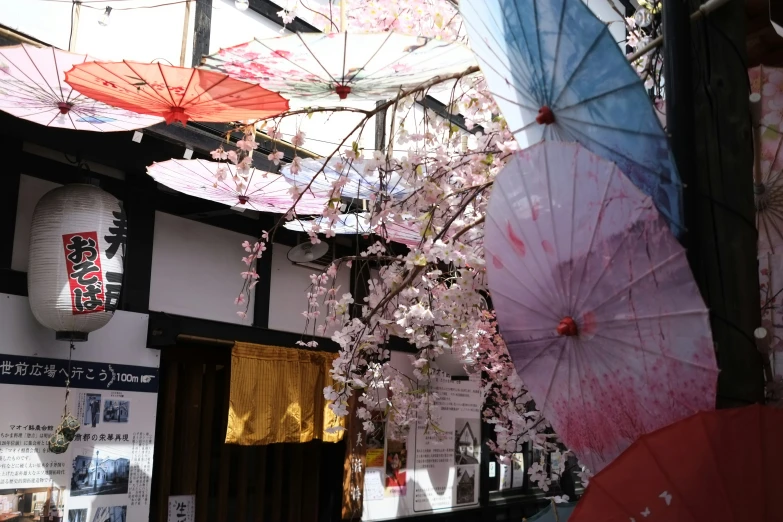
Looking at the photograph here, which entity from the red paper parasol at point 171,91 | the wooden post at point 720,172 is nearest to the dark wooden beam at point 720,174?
the wooden post at point 720,172

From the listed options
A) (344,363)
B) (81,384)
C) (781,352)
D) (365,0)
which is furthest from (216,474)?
(781,352)

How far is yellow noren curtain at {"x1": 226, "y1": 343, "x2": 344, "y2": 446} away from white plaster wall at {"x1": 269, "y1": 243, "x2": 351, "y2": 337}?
0.55 m

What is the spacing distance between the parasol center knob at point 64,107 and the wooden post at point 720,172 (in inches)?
182

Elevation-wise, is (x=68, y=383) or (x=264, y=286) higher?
(x=264, y=286)

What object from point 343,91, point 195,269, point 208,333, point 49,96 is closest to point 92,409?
point 208,333

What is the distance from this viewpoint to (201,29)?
790 cm

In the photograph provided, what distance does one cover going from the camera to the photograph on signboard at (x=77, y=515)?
7.37 metres

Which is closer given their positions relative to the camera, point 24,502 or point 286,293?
point 24,502

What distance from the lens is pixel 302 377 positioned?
32.5 feet

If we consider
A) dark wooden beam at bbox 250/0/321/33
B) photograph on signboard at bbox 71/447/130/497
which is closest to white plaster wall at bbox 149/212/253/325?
photograph on signboard at bbox 71/447/130/497

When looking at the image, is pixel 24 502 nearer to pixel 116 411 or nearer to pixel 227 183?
pixel 116 411

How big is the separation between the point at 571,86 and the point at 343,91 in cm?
262

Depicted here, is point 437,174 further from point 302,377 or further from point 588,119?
point 302,377

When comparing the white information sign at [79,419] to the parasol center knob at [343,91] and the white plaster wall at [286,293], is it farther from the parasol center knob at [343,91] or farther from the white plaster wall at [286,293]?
the parasol center knob at [343,91]
